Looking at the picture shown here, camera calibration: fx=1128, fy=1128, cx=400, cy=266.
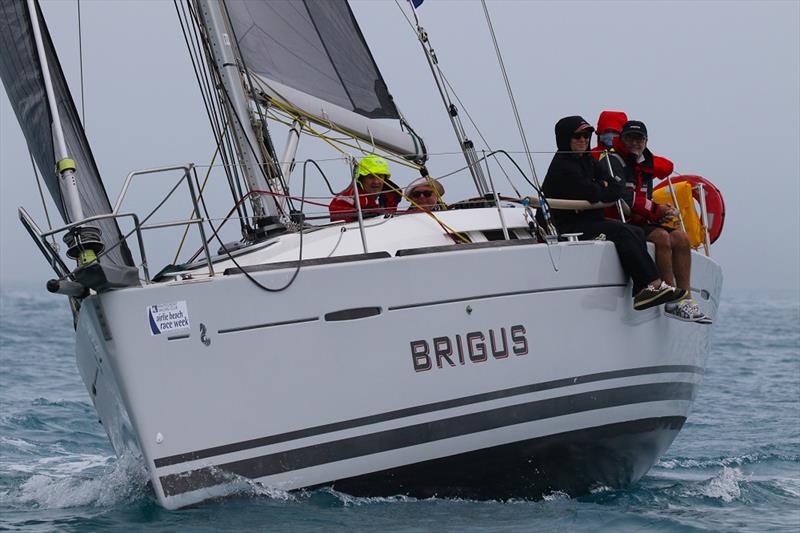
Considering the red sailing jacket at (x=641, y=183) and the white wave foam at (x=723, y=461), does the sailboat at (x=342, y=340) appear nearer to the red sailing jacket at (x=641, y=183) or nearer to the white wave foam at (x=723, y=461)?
the red sailing jacket at (x=641, y=183)

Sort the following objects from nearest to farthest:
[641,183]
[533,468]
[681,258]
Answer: [533,468] < [681,258] < [641,183]

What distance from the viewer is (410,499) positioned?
591 centimetres

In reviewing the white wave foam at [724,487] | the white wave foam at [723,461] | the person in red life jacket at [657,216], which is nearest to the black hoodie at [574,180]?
the person in red life jacket at [657,216]

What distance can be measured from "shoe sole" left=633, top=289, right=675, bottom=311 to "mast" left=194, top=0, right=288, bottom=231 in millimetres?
2406

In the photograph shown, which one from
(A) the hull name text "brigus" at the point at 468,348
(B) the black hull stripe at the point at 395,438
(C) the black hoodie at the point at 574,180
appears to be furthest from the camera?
(C) the black hoodie at the point at 574,180

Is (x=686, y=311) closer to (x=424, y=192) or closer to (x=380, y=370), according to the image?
(x=424, y=192)

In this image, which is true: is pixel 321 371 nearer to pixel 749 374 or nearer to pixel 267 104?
pixel 267 104

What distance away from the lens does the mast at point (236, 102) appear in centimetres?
738

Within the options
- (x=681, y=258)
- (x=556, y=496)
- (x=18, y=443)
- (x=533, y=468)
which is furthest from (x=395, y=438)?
(x=18, y=443)

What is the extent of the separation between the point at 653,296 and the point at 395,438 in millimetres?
1780

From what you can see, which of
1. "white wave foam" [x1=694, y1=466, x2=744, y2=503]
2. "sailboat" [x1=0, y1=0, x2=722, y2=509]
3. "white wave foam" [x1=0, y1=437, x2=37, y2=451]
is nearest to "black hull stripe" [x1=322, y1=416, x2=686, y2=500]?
"sailboat" [x1=0, y1=0, x2=722, y2=509]

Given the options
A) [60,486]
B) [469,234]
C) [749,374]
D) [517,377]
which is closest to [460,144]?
[469,234]

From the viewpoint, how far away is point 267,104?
7.60 metres

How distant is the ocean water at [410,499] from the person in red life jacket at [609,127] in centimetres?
228
